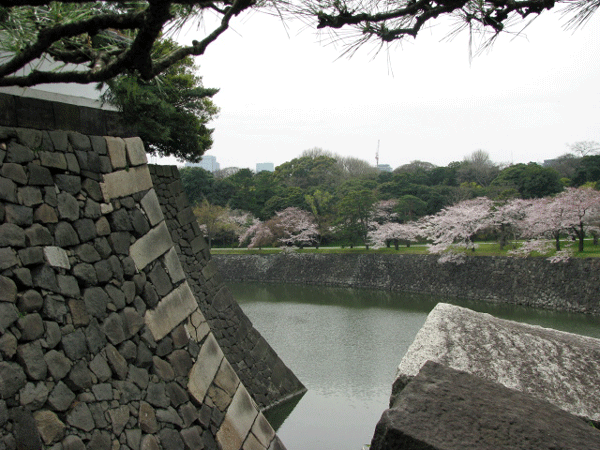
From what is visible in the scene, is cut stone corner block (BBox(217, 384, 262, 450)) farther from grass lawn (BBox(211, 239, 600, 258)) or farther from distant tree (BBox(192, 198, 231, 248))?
distant tree (BBox(192, 198, 231, 248))

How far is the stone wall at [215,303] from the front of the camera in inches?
245

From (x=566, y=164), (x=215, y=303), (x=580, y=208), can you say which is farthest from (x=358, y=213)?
(x=215, y=303)

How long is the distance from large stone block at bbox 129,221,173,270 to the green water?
13.3 feet

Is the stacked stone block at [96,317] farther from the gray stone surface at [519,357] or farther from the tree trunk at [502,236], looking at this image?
the tree trunk at [502,236]

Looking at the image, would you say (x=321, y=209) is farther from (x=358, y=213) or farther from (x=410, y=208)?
(x=410, y=208)

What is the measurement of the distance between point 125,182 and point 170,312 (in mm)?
849

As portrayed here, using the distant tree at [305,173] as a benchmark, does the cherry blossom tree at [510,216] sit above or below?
below

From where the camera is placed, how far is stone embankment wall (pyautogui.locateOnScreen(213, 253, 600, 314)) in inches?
550

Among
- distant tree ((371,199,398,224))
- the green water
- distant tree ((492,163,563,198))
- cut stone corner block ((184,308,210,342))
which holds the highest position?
distant tree ((492,163,563,198))

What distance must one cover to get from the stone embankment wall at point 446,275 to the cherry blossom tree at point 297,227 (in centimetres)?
131

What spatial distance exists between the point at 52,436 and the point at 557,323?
41.4 feet

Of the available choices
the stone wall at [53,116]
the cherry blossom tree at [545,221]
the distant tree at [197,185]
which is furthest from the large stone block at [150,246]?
the distant tree at [197,185]

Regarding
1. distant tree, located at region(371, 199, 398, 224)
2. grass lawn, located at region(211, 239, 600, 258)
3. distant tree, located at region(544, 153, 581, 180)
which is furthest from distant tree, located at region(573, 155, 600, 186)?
distant tree, located at region(371, 199, 398, 224)

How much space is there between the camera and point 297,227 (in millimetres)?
23922
